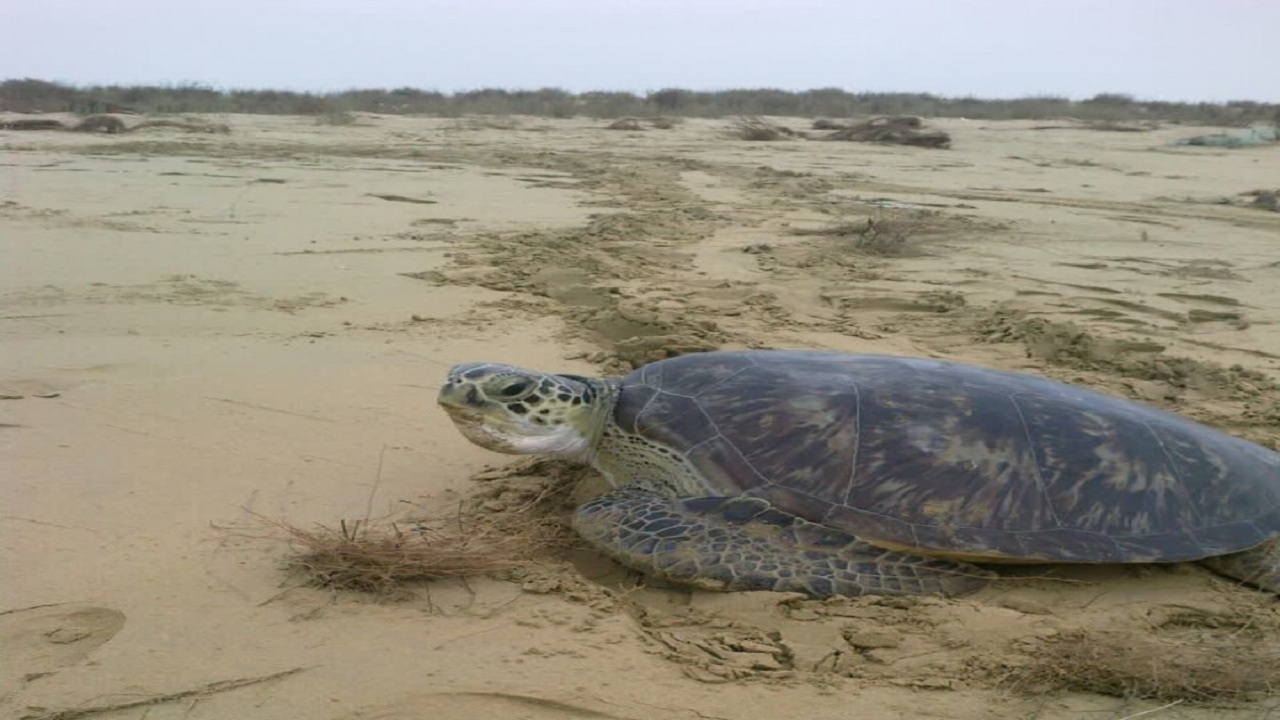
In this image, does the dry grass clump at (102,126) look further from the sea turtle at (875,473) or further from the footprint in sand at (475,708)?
the footprint in sand at (475,708)

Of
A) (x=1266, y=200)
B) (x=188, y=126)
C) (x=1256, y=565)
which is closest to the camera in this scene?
(x=1256, y=565)

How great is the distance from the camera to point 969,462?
240 cm

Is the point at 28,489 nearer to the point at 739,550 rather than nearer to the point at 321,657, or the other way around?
the point at 321,657

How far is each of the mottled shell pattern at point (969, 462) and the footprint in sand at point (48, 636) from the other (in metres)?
1.39

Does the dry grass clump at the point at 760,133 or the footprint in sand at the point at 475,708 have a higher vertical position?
the dry grass clump at the point at 760,133

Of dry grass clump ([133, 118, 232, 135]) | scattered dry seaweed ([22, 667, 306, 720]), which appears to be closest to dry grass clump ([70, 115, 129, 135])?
dry grass clump ([133, 118, 232, 135])

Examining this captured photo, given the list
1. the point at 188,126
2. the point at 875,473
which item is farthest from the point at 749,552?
the point at 188,126

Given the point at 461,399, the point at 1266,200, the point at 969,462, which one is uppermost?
the point at 1266,200

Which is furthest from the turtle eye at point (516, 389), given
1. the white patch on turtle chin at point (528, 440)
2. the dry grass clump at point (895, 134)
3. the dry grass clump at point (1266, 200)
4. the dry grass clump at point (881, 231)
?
the dry grass clump at point (895, 134)

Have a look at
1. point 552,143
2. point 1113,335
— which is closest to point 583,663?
point 1113,335

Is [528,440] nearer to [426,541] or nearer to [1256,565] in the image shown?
[426,541]

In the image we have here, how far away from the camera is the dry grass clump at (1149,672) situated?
1.67 metres

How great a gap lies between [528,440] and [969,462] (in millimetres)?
1208

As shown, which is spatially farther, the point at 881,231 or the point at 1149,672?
the point at 881,231
